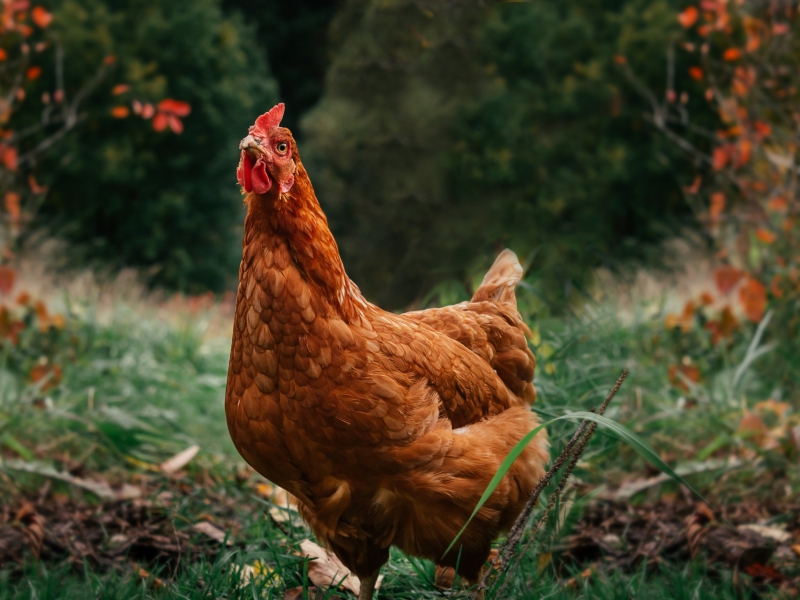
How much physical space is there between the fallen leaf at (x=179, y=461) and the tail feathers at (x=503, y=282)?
191 cm

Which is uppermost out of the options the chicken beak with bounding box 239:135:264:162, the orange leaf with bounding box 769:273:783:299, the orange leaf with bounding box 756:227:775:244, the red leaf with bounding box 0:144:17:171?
the chicken beak with bounding box 239:135:264:162

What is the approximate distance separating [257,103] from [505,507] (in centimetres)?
1077

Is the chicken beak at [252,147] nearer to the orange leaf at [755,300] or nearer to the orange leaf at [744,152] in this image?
the orange leaf at [755,300]

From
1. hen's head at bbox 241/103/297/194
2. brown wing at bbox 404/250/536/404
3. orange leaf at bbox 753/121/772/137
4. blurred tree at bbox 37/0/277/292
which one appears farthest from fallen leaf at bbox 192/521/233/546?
blurred tree at bbox 37/0/277/292

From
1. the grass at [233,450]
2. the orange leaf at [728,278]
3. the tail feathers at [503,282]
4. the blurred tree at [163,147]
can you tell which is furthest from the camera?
the blurred tree at [163,147]

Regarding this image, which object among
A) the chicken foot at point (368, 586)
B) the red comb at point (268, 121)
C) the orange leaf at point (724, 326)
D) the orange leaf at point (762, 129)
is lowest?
the chicken foot at point (368, 586)

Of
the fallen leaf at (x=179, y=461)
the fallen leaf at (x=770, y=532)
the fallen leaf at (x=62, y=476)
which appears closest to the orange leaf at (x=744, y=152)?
the fallen leaf at (x=770, y=532)

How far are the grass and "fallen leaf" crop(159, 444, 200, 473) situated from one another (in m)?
0.05

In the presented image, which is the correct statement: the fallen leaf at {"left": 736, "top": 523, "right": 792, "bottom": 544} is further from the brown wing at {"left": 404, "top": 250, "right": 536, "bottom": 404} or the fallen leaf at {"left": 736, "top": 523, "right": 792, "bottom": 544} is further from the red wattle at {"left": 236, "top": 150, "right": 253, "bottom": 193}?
the red wattle at {"left": 236, "top": 150, "right": 253, "bottom": 193}

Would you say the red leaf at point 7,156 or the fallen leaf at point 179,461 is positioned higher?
the red leaf at point 7,156

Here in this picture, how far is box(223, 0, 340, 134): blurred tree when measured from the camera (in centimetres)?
1087

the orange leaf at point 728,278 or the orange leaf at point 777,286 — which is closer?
the orange leaf at point 777,286

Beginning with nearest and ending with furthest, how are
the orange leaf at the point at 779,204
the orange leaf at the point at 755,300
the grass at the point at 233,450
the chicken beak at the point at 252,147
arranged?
the chicken beak at the point at 252,147, the grass at the point at 233,450, the orange leaf at the point at 755,300, the orange leaf at the point at 779,204

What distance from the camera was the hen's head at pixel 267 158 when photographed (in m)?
1.80
